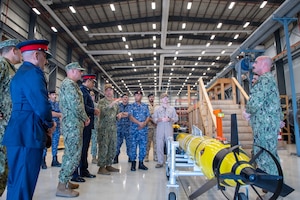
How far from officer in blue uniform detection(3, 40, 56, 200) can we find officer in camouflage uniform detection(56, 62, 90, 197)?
852 millimetres

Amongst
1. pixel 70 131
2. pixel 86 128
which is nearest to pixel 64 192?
pixel 70 131

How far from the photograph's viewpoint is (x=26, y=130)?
4.96 feet

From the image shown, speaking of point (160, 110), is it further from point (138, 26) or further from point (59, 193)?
point (138, 26)

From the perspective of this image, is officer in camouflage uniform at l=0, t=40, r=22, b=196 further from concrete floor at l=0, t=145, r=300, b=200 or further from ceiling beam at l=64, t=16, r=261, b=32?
ceiling beam at l=64, t=16, r=261, b=32

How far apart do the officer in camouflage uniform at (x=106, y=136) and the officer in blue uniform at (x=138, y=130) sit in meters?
0.38

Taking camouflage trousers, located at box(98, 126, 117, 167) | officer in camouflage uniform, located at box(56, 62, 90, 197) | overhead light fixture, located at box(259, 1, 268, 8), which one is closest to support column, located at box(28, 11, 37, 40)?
camouflage trousers, located at box(98, 126, 117, 167)

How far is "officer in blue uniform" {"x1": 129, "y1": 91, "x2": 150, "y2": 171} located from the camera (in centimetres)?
397

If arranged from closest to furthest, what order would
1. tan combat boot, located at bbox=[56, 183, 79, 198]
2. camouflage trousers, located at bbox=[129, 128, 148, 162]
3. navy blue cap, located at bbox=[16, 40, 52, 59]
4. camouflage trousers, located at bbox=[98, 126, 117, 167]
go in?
navy blue cap, located at bbox=[16, 40, 52, 59], tan combat boot, located at bbox=[56, 183, 79, 198], camouflage trousers, located at bbox=[98, 126, 117, 167], camouflage trousers, located at bbox=[129, 128, 148, 162]

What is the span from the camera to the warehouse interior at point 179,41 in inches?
131

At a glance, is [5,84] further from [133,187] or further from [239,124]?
[239,124]

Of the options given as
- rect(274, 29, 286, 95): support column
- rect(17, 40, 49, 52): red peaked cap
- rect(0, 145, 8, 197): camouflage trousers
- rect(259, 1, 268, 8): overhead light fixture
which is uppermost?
rect(259, 1, 268, 8): overhead light fixture

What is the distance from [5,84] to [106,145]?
182cm

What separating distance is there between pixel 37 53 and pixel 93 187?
6.19ft

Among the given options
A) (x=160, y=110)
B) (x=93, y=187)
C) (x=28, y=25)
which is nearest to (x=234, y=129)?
(x=93, y=187)
